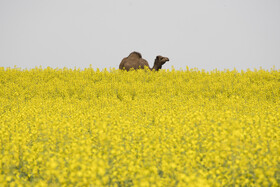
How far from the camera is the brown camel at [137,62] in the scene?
62.5 ft

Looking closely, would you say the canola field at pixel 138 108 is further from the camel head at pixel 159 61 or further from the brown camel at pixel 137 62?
the brown camel at pixel 137 62

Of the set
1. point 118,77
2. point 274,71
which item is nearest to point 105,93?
point 118,77

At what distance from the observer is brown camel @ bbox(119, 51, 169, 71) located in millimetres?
19047

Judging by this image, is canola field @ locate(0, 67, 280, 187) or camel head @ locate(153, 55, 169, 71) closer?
canola field @ locate(0, 67, 280, 187)

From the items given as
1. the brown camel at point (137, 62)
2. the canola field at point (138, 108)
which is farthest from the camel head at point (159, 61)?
the canola field at point (138, 108)

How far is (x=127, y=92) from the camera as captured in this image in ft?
43.3

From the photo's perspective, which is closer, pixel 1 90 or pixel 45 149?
pixel 45 149

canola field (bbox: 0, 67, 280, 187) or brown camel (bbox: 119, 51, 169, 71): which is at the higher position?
brown camel (bbox: 119, 51, 169, 71)

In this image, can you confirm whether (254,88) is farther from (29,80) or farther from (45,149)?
(29,80)

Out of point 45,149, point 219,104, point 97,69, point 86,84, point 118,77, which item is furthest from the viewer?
point 97,69

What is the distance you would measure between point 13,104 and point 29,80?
397 cm

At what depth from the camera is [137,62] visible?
67.0ft

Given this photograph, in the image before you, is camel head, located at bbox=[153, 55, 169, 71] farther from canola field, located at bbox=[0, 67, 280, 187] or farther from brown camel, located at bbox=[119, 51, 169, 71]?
canola field, located at bbox=[0, 67, 280, 187]

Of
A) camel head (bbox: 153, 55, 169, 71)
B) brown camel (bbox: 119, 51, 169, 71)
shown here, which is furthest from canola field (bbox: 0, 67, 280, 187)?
brown camel (bbox: 119, 51, 169, 71)
